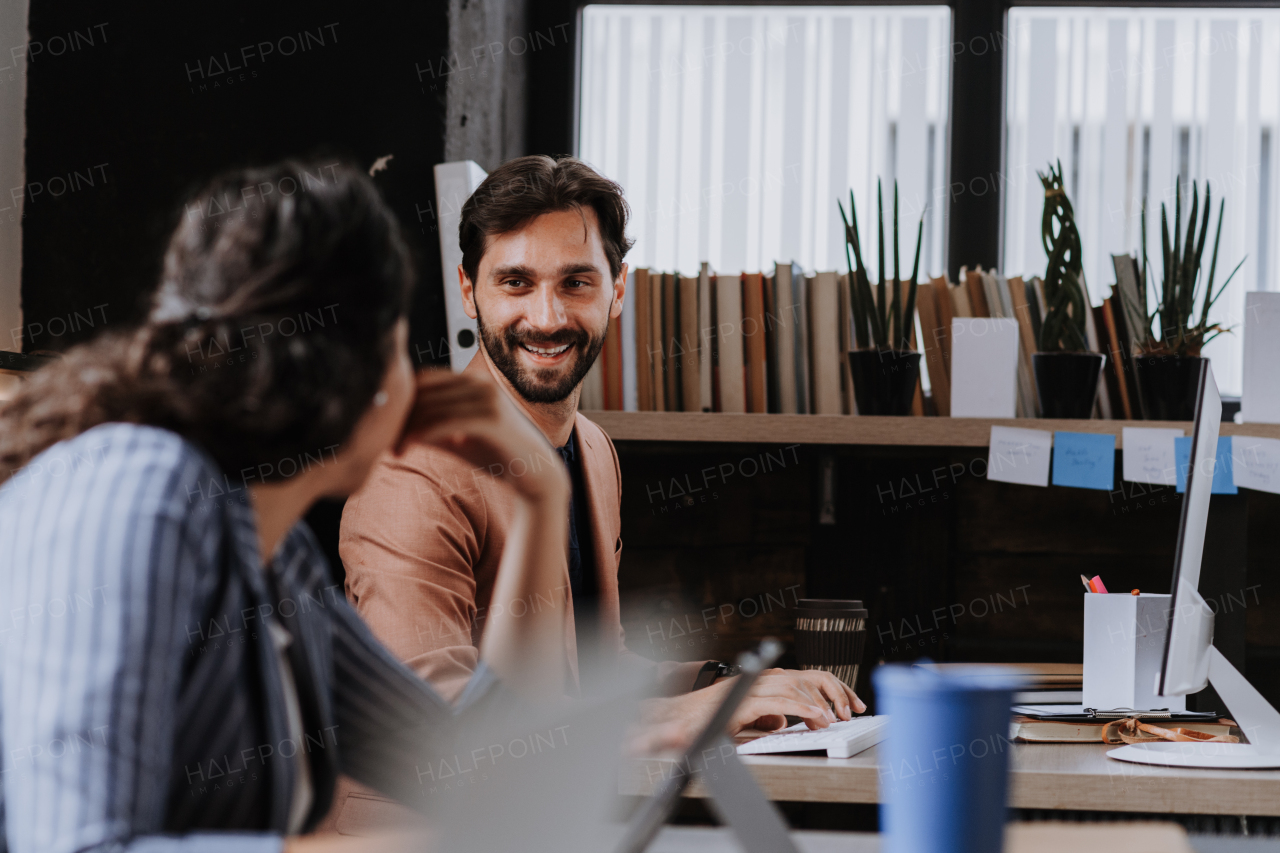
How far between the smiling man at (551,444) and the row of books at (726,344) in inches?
3.7

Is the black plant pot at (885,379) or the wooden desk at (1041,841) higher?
the black plant pot at (885,379)

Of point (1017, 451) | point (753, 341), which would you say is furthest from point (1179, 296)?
point (753, 341)

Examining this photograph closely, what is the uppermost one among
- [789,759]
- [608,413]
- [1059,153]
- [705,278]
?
[1059,153]

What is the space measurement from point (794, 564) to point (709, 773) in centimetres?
163

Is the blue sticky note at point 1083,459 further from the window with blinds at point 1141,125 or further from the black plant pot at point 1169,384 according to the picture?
the window with blinds at point 1141,125

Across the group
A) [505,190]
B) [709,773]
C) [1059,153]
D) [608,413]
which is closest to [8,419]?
[709,773]

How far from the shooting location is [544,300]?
1773 mm

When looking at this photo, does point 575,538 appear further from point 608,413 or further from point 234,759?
point 234,759

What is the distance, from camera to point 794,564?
2299 millimetres

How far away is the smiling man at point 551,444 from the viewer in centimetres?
147

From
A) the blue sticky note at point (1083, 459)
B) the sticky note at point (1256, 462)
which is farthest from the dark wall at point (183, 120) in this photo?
the sticky note at point (1256, 462)

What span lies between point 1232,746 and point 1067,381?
76cm

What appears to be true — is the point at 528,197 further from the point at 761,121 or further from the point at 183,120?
the point at 761,121

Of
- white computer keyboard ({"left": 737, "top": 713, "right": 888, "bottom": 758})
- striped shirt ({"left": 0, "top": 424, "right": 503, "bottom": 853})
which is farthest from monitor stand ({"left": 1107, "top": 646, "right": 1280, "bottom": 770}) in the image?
striped shirt ({"left": 0, "top": 424, "right": 503, "bottom": 853})
